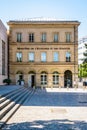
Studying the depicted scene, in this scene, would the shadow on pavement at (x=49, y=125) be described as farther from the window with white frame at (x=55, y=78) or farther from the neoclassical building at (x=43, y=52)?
the neoclassical building at (x=43, y=52)

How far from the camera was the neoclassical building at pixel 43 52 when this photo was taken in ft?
180

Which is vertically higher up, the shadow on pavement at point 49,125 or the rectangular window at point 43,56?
the rectangular window at point 43,56

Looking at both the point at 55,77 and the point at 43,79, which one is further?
the point at 43,79

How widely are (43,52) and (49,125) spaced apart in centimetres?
4270

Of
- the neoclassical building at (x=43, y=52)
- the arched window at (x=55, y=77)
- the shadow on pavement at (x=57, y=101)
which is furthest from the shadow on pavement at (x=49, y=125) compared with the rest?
the neoclassical building at (x=43, y=52)

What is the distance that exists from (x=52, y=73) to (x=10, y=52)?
777 cm

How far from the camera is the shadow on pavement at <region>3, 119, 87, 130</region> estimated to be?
11961 millimetres

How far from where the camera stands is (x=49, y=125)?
1268 cm

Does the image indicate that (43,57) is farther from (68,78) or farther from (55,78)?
(68,78)

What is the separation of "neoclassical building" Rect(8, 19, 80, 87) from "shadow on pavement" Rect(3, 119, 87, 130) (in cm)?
4120

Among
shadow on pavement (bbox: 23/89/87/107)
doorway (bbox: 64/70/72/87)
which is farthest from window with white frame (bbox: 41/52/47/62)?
shadow on pavement (bbox: 23/89/87/107)

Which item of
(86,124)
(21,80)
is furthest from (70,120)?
(21,80)

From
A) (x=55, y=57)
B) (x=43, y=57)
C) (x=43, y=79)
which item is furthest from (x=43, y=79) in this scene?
(x=55, y=57)

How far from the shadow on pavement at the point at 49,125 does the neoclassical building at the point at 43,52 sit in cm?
4120
